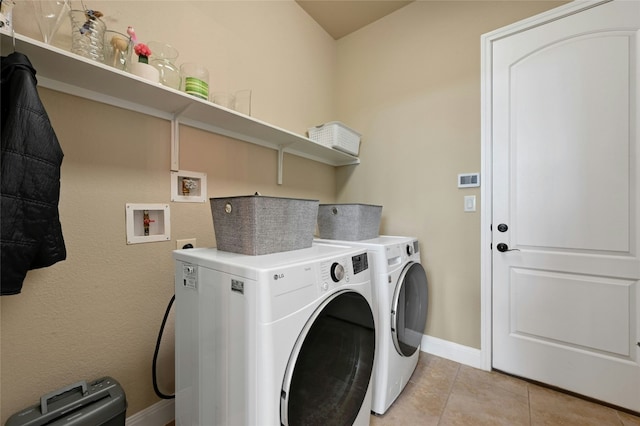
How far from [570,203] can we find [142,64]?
2.34 m

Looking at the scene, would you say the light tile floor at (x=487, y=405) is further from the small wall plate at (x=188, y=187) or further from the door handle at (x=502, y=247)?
the small wall plate at (x=188, y=187)

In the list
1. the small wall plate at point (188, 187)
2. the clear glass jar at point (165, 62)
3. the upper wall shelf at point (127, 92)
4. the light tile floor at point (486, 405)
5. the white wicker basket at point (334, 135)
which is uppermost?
the clear glass jar at point (165, 62)

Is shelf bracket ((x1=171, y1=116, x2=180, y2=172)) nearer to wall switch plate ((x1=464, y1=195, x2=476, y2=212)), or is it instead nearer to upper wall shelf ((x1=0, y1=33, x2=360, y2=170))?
upper wall shelf ((x1=0, y1=33, x2=360, y2=170))

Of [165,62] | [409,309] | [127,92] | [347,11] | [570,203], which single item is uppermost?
[347,11]

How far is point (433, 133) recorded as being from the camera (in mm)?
2043

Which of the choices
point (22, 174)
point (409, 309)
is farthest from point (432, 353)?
point (22, 174)

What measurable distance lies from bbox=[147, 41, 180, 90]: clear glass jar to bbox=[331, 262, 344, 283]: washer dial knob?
47.1 inches

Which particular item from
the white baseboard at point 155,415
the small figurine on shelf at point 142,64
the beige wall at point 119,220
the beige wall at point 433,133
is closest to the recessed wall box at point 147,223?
the beige wall at point 119,220

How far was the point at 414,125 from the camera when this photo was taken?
2137mm

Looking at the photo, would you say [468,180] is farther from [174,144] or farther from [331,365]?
[174,144]

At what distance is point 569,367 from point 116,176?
104 inches

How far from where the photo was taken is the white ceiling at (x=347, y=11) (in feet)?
7.11

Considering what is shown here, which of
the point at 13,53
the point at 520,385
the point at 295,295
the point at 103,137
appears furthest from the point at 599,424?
the point at 13,53

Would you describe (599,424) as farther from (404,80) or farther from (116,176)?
(116,176)
